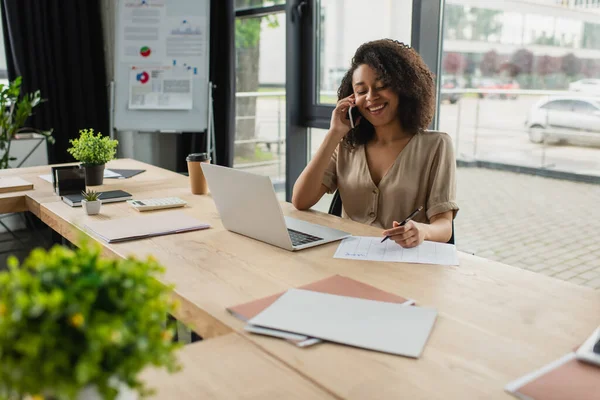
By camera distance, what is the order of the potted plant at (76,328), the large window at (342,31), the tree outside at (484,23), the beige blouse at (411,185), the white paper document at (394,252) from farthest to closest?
the large window at (342,31) → the tree outside at (484,23) → the beige blouse at (411,185) → the white paper document at (394,252) → the potted plant at (76,328)

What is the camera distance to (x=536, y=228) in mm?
3258

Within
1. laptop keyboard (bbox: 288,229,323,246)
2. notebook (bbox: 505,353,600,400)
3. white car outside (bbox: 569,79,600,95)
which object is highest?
white car outside (bbox: 569,79,600,95)

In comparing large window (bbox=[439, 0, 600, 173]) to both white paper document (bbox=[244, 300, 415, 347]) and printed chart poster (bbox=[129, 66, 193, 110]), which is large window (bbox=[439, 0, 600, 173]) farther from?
white paper document (bbox=[244, 300, 415, 347])

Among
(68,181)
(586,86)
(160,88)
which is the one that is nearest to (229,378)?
(68,181)

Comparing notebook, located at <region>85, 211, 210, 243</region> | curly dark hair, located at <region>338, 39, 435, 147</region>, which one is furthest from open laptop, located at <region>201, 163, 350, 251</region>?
curly dark hair, located at <region>338, 39, 435, 147</region>

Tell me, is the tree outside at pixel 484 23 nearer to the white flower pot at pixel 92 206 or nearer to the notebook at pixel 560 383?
the white flower pot at pixel 92 206

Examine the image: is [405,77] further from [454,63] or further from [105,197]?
[454,63]

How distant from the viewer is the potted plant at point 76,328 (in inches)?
19.8

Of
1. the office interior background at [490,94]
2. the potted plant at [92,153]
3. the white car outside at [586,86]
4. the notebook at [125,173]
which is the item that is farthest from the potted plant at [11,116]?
the white car outside at [586,86]

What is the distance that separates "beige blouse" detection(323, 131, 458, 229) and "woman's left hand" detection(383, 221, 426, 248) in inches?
13.6

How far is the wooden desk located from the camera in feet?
2.56

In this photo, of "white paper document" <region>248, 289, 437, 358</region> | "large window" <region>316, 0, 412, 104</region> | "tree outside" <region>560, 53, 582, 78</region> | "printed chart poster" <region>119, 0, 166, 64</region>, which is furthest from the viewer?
"printed chart poster" <region>119, 0, 166, 64</region>

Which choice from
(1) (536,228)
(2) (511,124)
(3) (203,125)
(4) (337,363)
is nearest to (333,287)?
(4) (337,363)

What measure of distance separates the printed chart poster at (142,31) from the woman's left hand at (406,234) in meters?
3.05
